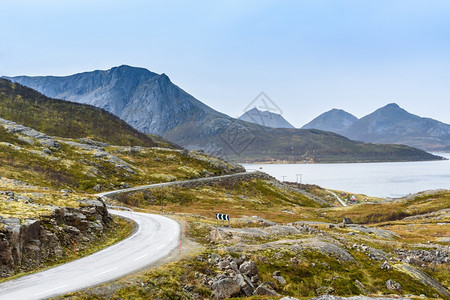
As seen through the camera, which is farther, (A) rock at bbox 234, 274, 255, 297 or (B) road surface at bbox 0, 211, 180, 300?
(A) rock at bbox 234, 274, 255, 297

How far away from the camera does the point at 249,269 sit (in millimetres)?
21828

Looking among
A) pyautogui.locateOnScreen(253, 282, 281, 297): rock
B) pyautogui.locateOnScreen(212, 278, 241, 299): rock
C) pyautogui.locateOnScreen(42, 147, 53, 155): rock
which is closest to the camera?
pyautogui.locateOnScreen(212, 278, 241, 299): rock

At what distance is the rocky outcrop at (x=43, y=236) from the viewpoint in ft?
70.4

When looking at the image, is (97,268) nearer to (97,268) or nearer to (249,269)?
(97,268)

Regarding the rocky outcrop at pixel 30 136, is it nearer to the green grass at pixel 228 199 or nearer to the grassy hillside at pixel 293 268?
the green grass at pixel 228 199

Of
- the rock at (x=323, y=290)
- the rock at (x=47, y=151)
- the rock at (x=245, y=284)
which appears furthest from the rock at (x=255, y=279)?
the rock at (x=47, y=151)

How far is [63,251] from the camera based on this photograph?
2633 centimetres

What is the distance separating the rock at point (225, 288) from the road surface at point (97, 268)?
22.1ft

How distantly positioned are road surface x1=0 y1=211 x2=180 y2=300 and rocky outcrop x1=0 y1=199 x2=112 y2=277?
2.33 metres

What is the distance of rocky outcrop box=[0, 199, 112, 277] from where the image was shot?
2146 centimetres

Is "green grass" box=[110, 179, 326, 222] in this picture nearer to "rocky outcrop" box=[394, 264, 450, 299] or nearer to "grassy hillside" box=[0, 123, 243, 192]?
"grassy hillside" box=[0, 123, 243, 192]

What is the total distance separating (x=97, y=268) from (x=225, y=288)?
10.4 m

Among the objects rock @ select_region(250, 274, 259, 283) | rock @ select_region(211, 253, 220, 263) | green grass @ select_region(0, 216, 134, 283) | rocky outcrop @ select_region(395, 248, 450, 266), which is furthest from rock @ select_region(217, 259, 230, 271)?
rocky outcrop @ select_region(395, 248, 450, 266)

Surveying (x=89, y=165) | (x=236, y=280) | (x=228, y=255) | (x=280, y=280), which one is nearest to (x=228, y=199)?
(x=89, y=165)
